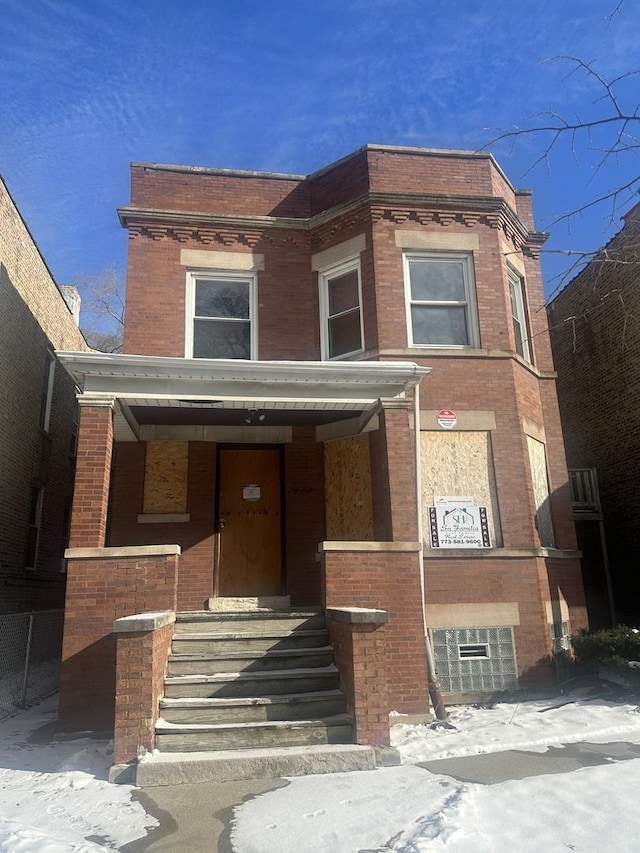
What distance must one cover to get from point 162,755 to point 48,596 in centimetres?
955

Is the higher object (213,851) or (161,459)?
(161,459)

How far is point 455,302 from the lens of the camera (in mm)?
10219

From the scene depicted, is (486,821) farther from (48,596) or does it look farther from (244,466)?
(48,596)

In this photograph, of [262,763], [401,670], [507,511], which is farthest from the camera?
[507,511]

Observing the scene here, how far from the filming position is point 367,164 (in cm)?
1062

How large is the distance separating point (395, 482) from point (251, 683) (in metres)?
2.91

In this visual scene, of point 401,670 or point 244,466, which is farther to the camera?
point 244,466

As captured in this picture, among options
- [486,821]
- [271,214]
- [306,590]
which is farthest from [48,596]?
[486,821]

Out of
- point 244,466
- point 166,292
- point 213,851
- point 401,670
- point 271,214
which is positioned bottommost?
point 213,851

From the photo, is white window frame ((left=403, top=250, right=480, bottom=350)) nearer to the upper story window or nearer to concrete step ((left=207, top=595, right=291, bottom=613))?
the upper story window

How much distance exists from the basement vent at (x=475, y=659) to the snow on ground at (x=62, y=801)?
4.34m

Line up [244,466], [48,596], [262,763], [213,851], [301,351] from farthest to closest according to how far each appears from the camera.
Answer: [48,596] < [301,351] < [244,466] < [262,763] < [213,851]

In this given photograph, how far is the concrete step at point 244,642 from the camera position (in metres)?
6.84

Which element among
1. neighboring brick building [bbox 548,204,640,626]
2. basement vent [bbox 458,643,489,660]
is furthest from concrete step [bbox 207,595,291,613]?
neighboring brick building [bbox 548,204,640,626]
